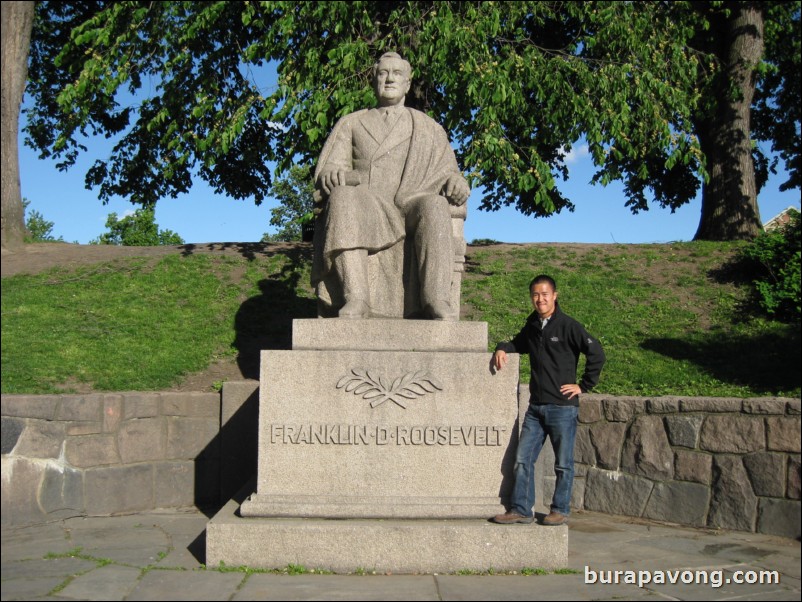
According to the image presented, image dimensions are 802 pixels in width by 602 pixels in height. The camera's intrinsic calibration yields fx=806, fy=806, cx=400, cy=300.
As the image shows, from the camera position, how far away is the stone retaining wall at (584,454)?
5.26m

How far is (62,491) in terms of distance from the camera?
18.2 ft

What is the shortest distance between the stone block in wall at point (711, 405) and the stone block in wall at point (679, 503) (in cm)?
53

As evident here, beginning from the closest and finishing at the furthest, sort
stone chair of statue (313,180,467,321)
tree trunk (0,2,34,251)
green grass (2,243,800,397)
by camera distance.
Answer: tree trunk (0,2,34,251) → stone chair of statue (313,180,467,321) → green grass (2,243,800,397)

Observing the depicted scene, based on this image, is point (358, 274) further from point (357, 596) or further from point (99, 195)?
point (99, 195)

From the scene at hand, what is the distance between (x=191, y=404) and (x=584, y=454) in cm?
314

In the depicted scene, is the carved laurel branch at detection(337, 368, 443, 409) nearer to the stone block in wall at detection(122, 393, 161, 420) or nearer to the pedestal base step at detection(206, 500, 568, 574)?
the pedestal base step at detection(206, 500, 568, 574)

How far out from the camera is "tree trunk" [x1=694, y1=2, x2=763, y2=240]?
514 inches

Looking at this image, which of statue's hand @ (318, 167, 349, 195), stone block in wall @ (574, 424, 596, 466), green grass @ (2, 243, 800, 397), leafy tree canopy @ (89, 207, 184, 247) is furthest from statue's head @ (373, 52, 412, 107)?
leafy tree canopy @ (89, 207, 184, 247)

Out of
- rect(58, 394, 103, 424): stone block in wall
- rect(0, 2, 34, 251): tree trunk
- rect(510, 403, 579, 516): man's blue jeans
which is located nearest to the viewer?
rect(0, 2, 34, 251): tree trunk

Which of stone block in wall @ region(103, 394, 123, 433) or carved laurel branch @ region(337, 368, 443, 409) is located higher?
carved laurel branch @ region(337, 368, 443, 409)

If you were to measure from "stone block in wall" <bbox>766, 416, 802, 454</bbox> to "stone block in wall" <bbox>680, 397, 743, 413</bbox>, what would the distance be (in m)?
0.25

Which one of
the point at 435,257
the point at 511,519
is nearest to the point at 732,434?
the point at 511,519

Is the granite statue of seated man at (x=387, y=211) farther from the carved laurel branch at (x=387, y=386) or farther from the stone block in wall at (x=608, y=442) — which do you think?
the stone block in wall at (x=608, y=442)

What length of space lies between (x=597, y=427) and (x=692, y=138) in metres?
6.18
